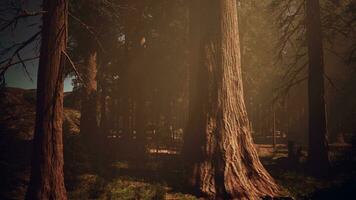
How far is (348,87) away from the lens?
26328 millimetres

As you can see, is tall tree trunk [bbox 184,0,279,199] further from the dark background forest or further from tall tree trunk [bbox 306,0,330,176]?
tall tree trunk [bbox 306,0,330,176]

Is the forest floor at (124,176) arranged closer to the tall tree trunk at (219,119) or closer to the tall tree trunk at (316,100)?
the tall tree trunk at (316,100)

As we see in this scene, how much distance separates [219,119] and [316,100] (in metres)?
6.30

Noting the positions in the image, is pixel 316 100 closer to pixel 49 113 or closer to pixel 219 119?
pixel 219 119

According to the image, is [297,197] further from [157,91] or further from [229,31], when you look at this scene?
[157,91]

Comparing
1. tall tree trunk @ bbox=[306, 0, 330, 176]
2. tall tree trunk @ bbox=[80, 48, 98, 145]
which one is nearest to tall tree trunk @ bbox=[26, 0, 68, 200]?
tall tree trunk @ bbox=[80, 48, 98, 145]

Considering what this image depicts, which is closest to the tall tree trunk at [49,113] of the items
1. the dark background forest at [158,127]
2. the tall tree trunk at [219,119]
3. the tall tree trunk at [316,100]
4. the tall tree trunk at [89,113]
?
the dark background forest at [158,127]

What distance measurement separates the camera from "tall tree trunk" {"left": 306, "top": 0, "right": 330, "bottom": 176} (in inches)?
493

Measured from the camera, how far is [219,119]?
9.09 metres

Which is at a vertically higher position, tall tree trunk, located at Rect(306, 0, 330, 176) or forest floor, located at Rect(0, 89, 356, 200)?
tall tree trunk, located at Rect(306, 0, 330, 176)

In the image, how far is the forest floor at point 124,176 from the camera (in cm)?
900

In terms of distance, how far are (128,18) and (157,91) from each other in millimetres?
7696

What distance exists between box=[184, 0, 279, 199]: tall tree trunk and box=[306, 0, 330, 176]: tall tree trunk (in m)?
4.51

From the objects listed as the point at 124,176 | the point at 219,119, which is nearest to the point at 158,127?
the point at 124,176
